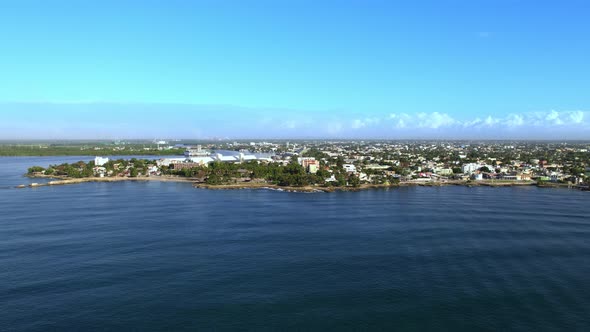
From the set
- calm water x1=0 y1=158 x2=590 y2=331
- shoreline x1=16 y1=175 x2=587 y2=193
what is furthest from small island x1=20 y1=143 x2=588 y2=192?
calm water x1=0 y1=158 x2=590 y2=331

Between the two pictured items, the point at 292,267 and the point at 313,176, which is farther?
the point at 313,176

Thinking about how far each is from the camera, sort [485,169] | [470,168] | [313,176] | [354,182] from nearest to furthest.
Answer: [354,182] → [313,176] → [485,169] → [470,168]

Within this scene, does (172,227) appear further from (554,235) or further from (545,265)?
(554,235)

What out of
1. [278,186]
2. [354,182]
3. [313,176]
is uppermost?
[313,176]

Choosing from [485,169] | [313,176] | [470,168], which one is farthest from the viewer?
[470,168]

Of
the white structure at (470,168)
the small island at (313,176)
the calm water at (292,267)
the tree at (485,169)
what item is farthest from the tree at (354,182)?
the tree at (485,169)

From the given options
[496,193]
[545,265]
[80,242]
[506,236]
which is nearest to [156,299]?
[80,242]

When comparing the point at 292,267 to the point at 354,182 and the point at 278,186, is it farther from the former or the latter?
the point at 354,182

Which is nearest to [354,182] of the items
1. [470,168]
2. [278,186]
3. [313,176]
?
[313,176]
